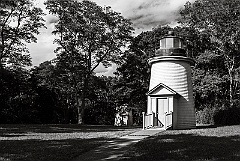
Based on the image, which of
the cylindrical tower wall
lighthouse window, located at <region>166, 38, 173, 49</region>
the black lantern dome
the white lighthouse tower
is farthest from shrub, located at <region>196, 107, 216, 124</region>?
lighthouse window, located at <region>166, 38, 173, 49</region>

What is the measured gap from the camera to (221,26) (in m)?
32.4

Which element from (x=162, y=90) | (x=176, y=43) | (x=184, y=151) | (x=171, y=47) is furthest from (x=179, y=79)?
(x=184, y=151)

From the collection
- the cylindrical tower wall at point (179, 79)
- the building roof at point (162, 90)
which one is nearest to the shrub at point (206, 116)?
the cylindrical tower wall at point (179, 79)

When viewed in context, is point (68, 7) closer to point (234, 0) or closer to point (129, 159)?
point (234, 0)

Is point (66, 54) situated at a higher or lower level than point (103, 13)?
lower

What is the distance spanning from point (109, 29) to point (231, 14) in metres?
13.2

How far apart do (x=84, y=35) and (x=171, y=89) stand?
636 inches

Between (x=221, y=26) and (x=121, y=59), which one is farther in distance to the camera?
(x=121, y=59)

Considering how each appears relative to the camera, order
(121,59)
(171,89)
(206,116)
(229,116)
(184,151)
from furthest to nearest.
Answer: (121,59) → (206,116) → (229,116) → (171,89) → (184,151)

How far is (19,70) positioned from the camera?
110 feet

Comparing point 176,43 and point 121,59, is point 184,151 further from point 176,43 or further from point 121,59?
point 121,59

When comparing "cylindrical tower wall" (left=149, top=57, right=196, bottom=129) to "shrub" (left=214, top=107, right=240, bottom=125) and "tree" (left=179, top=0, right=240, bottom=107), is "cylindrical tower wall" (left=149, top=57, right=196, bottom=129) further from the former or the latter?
"tree" (left=179, top=0, right=240, bottom=107)

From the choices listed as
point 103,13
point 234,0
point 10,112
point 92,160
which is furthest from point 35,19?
point 92,160

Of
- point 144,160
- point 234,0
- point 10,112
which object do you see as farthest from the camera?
point 10,112
